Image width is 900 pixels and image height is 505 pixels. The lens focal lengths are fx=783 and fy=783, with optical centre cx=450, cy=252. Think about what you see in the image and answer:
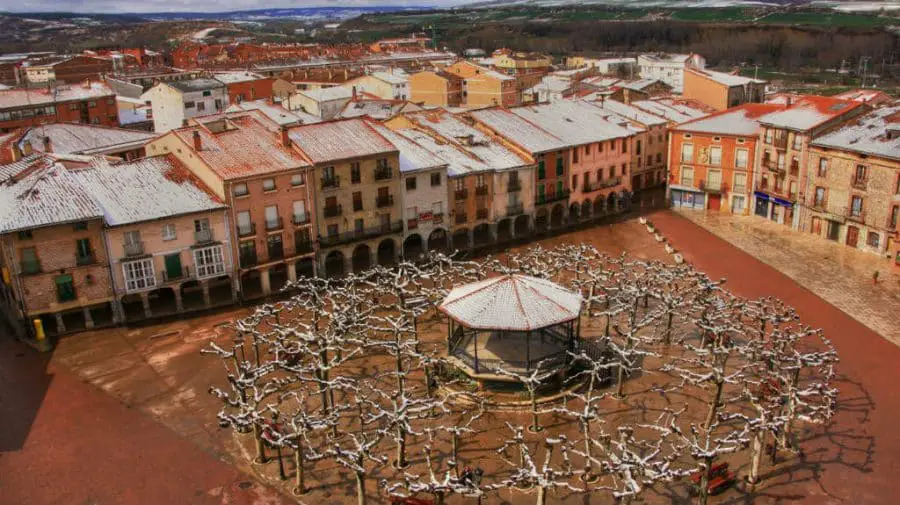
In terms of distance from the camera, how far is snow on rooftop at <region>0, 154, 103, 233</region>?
164 ft

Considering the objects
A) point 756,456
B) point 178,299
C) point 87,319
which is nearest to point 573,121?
point 178,299

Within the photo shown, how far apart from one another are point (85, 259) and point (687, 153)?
57196 millimetres

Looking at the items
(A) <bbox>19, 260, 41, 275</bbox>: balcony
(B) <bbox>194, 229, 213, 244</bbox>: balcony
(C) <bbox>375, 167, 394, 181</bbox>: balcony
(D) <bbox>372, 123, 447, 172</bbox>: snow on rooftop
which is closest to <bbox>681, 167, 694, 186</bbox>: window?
(D) <bbox>372, 123, 447, 172</bbox>: snow on rooftop

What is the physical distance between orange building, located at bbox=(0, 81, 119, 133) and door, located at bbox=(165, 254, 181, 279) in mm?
53876

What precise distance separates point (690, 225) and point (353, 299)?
40.4 meters

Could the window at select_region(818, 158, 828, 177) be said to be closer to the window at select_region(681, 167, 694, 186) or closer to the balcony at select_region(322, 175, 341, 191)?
the window at select_region(681, 167, 694, 186)

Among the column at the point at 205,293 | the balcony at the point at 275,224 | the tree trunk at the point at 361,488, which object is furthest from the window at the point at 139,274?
the tree trunk at the point at 361,488

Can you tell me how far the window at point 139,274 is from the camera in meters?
53.4

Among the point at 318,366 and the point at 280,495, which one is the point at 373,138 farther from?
the point at 280,495

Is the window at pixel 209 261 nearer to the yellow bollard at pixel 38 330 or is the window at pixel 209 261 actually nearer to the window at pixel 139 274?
the window at pixel 139 274

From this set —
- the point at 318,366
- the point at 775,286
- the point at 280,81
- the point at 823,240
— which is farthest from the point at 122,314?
the point at 280,81

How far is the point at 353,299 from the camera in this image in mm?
47375

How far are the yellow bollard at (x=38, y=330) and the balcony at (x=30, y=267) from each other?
3201 mm

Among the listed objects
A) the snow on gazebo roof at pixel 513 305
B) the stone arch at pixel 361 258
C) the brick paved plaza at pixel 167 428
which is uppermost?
the snow on gazebo roof at pixel 513 305
